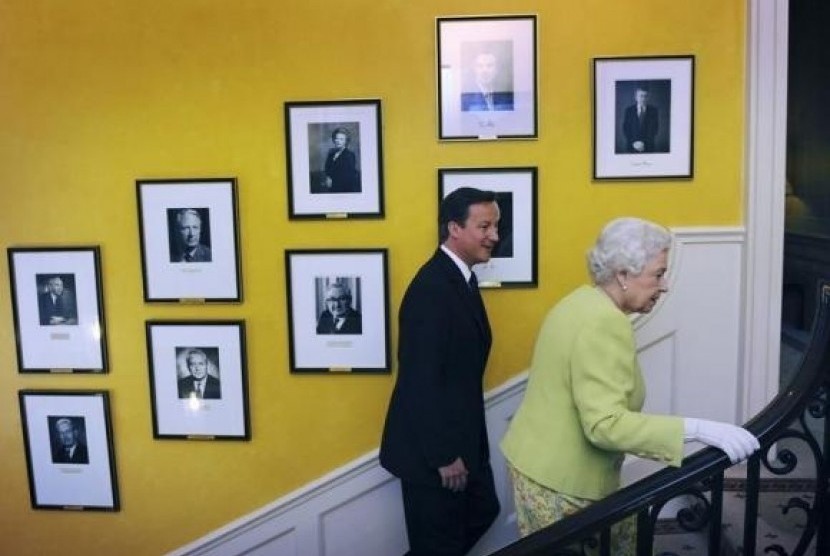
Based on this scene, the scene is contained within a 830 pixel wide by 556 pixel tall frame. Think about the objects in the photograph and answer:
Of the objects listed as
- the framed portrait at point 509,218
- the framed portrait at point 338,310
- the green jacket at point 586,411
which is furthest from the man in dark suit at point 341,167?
the green jacket at point 586,411

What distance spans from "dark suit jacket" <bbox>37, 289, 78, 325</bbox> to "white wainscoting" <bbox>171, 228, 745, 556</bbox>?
1345mm

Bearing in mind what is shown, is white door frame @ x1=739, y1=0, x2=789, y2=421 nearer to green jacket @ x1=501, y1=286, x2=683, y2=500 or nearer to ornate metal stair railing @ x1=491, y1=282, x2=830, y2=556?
ornate metal stair railing @ x1=491, y1=282, x2=830, y2=556

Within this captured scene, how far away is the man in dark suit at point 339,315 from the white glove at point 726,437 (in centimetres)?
167

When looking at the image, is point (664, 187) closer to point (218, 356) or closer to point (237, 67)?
point (237, 67)

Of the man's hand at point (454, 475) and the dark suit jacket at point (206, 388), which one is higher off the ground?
the dark suit jacket at point (206, 388)

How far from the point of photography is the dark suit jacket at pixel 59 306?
323cm

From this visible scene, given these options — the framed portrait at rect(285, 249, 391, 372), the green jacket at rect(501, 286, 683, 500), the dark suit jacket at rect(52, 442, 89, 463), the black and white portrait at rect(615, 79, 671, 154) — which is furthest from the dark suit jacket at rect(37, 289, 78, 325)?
the black and white portrait at rect(615, 79, 671, 154)

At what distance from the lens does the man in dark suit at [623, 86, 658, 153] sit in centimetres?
289

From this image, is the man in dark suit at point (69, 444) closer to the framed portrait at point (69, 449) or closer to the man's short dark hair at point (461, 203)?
the framed portrait at point (69, 449)

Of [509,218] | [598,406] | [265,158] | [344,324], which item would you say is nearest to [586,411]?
[598,406]

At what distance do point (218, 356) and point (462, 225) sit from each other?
1366 mm

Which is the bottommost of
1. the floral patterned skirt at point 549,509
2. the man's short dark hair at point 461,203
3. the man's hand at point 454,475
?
the man's hand at point 454,475

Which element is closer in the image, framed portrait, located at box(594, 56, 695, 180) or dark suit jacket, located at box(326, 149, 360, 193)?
framed portrait, located at box(594, 56, 695, 180)

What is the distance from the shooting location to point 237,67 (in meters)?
3.03
